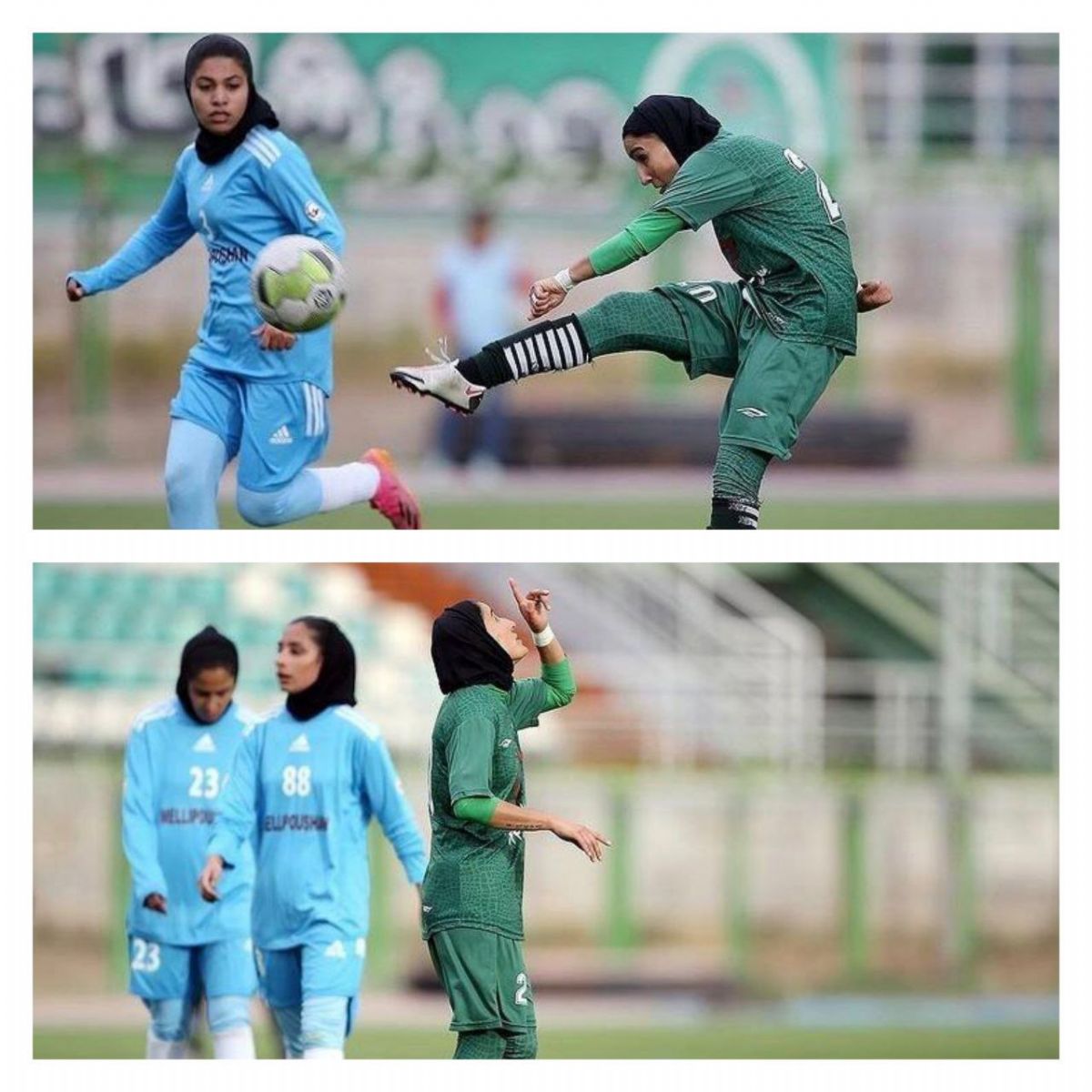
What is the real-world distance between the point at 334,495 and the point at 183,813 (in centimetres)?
130

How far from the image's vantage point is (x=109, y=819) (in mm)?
13375

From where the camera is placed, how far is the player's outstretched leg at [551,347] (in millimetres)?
7930

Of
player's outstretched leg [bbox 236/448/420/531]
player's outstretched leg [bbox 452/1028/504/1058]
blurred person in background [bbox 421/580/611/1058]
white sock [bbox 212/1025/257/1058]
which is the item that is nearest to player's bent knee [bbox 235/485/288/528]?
player's outstretched leg [bbox 236/448/420/531]

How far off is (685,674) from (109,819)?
12.6 feet

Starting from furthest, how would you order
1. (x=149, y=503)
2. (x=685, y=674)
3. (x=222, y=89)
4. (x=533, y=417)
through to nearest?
1. (x=533, y=417)
2. (x=149, y=503)
3. (x=685, y=674)
4. (x=222, y=89)

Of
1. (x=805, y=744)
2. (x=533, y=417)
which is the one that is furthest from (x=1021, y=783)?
(x=533, y=417)

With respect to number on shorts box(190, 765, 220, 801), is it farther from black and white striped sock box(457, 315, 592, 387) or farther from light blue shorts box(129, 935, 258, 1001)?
black and white striped sock box(457, 315, 592, 387)

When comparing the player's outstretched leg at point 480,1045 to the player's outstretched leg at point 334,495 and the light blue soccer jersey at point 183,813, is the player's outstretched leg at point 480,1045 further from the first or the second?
the player's outstretched leg at point 334,495

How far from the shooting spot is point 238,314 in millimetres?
8734

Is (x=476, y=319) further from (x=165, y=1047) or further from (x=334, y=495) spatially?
(x=165, y=1047)

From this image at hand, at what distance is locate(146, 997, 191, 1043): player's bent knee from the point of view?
29.9ft

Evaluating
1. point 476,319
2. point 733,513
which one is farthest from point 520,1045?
point 476,319

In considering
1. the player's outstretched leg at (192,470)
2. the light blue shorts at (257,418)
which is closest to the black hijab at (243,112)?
the light blue shorts at (257,418)

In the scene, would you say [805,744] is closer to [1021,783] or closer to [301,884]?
[1021,783]
